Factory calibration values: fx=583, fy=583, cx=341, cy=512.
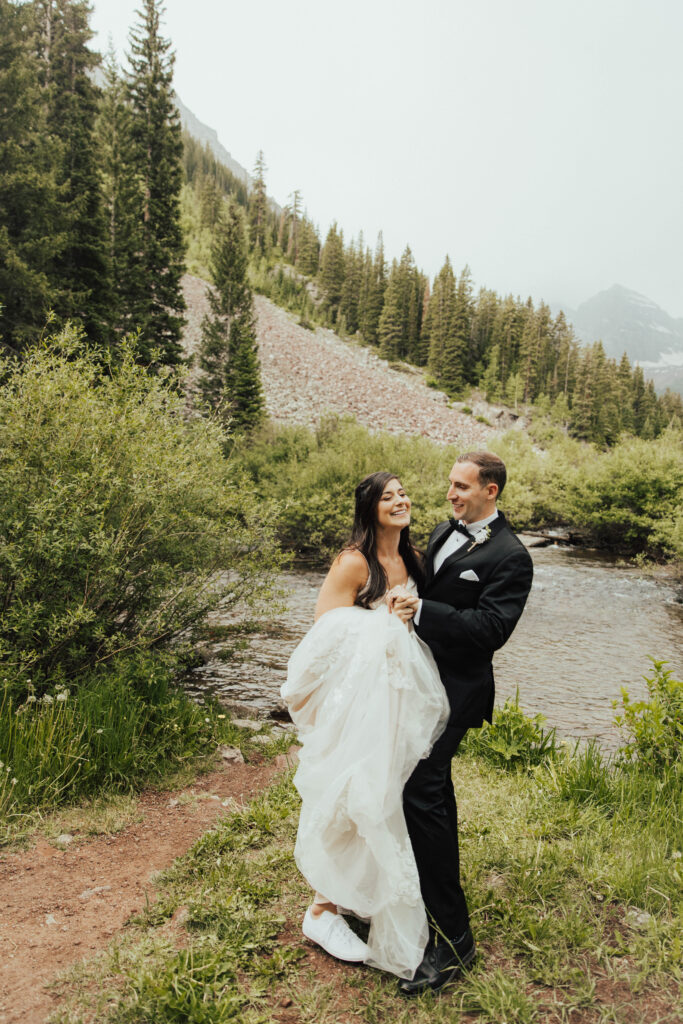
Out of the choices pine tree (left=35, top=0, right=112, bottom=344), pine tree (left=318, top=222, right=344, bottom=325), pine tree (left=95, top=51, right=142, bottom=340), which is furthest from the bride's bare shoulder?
pine tree (left=318, top=222, right=344, bottom=325)

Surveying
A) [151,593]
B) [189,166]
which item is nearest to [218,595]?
[151,593]

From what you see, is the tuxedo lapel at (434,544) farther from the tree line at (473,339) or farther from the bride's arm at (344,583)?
the tree line at (473,339)

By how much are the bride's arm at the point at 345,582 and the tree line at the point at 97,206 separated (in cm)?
1151

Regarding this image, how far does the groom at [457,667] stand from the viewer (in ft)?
7.73

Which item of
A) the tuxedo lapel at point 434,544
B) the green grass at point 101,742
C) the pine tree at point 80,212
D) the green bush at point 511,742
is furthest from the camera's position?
the pine tree at point 80,212

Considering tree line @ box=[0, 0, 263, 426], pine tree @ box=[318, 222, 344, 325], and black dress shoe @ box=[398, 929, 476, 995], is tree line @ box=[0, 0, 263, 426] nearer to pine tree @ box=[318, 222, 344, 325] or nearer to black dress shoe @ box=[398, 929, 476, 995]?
black dress shoe @ box=[398, 929, 476, 995]

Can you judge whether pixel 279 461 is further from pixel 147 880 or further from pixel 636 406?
pixel 636 406

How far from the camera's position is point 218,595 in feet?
20.2

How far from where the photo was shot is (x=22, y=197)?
62.0 ft

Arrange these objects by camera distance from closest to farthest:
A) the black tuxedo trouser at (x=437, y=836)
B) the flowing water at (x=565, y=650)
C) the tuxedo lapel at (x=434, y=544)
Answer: the black tuxedo trouser at (x=437, y=836), the tuxedo lapel at (x=434, y=544), the flowing water at (x=565, y=650)

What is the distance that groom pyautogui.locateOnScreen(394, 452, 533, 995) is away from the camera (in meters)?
2.36

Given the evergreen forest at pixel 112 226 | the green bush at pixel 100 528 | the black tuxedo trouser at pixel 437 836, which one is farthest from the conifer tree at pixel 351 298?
the black tuxedo trouser at pixel 437 836

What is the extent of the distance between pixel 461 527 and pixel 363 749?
41.9 inches

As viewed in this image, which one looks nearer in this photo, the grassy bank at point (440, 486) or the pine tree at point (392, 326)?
the grassy bank at point (440, 486)
